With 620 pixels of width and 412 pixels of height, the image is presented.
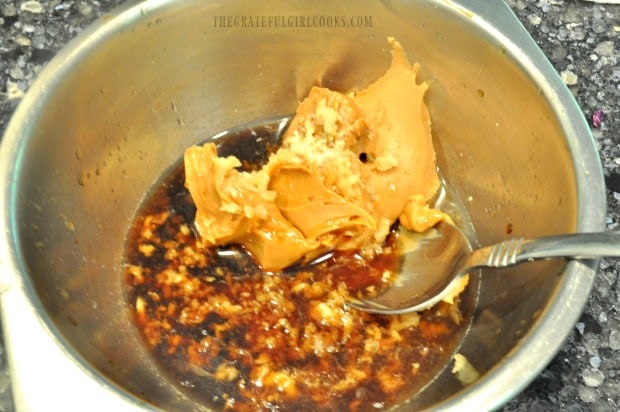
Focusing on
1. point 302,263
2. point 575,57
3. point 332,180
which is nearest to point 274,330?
point 302,263

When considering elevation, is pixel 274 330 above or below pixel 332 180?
below

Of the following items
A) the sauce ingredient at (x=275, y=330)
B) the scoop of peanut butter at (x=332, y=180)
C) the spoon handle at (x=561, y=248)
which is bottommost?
the sauce ingredient at (x=275, y=330)

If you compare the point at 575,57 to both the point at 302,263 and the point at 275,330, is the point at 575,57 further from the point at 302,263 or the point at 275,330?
the point at 275,330

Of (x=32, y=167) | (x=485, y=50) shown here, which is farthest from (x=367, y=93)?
(x=32, y=167)

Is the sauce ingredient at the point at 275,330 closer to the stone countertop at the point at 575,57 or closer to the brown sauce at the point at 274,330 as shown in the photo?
the brown sauce at the point at 274,330

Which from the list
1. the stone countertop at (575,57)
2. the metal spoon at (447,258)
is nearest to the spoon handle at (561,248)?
the metal spoon at (447,258)

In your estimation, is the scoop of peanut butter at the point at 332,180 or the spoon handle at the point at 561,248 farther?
the scoop of peanut butter at the point at 332,180

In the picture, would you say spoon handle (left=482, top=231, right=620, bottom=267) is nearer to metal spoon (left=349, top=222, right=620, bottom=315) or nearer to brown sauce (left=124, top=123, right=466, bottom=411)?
metal spoon (left=349, top=222, right=620, bottom=315)
